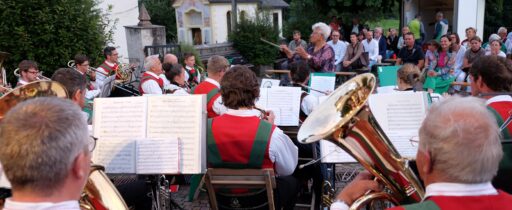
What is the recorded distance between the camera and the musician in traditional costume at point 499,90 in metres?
2.61

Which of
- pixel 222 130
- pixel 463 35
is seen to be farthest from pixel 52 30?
pixel 463 35

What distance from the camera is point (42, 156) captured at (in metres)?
1.37

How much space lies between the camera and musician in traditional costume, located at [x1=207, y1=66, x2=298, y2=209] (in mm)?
2887

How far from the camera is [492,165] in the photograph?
1467 millimetres

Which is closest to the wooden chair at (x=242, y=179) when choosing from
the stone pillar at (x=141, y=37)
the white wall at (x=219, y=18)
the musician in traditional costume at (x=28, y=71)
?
the musician in traditional costume at (x=28, y=71)

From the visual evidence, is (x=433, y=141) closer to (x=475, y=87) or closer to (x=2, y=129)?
(x=2, y=129)

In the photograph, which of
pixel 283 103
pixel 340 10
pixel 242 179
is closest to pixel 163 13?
pixel 340 10

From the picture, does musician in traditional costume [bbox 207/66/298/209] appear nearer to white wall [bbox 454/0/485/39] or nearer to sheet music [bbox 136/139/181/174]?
sheet music [bbox 136/139/181/174]

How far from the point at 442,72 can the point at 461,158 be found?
7327 mm

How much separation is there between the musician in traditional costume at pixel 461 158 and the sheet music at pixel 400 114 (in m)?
1.57

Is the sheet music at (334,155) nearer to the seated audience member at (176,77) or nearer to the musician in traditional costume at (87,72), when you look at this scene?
the seated audience member at (176,77)

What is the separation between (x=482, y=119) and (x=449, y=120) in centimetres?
10

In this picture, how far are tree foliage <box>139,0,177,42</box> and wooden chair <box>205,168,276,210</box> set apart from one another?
36.4m

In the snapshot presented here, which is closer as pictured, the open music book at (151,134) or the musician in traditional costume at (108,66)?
the open music book at (151,134)
